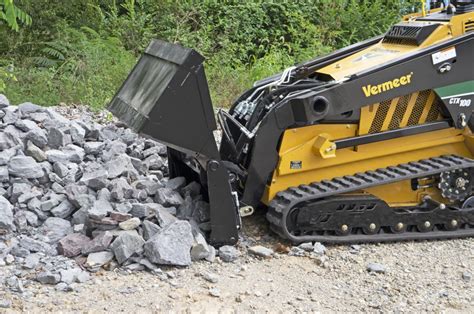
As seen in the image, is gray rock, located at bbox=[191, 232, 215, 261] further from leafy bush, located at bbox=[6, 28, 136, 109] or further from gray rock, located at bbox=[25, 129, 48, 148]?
leafy bush, located at bbox=[6, 28, 136, 109]

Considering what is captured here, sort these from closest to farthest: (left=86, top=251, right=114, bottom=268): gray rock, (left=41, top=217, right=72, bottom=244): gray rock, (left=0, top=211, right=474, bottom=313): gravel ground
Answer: (left=0, top=211, right=474, bottom=313): gravel ground, (left=86, top=251, right=114, bottom=268): gray rock, (left=41, top=217, right=72, bottom=244): gray rock

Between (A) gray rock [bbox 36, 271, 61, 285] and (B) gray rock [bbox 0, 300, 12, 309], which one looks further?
(A) gray rock [bbox 36, 271, 61, 285]

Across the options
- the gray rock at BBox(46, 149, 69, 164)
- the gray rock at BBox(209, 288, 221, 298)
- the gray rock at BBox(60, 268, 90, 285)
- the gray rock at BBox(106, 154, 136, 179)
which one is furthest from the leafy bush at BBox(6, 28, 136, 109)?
the gray rock at BBox(209, 288, 221, 298)

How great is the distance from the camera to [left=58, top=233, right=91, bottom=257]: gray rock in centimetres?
498

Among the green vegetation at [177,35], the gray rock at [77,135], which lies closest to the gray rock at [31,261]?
the gray rock at [77,135]

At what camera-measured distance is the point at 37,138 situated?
21.5ft

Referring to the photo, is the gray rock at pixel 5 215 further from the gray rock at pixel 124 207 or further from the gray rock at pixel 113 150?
the gray rock at pixel 113 150

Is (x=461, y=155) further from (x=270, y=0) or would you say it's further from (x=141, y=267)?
(x=270, y=0)

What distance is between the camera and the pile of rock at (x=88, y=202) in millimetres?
4891

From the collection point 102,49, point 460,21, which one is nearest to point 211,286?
point 460,21

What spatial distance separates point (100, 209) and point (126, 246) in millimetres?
541

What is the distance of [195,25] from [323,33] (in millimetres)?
2405

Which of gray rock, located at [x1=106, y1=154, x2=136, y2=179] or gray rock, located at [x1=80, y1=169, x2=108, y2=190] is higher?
gray rock, located at [x1=106, y1=154, x2=136, y2=179]

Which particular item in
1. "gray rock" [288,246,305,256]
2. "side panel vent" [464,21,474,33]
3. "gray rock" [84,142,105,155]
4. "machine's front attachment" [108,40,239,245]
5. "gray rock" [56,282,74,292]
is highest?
"side panel vent" [464,21,474,33]
